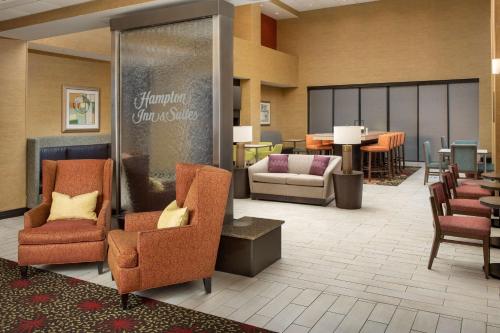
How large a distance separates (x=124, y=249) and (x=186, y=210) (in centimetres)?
57

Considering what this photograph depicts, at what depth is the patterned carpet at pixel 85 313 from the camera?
2.97 metres

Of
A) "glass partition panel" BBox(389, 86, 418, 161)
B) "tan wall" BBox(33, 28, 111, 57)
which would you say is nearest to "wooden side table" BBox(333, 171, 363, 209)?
"tan wall" BBox(33, 28, 111, 57)

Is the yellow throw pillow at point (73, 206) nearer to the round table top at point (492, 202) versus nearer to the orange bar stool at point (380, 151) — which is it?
the round table top at point (492, 202)

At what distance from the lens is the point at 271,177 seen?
311 inches

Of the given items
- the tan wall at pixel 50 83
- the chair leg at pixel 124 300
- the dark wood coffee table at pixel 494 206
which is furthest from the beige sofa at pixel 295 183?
the chair leg at pixel 124 300

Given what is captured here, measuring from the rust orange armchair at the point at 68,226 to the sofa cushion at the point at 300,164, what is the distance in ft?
13.7

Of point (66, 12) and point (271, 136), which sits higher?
point (66, 12)

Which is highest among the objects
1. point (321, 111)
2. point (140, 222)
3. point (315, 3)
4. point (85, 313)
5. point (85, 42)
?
point (315, 3)

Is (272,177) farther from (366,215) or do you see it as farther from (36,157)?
(36,157)

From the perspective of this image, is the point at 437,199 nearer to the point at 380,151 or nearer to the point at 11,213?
the point at 11,213

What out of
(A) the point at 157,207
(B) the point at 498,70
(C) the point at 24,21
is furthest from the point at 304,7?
(A) the point at 157,207

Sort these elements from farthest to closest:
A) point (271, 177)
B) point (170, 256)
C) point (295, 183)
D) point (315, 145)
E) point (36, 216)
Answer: point (315, 145)
point (271, 177)
point (295, 183)
point (36, 216)
point (170, 256)

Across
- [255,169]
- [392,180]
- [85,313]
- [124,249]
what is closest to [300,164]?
[255,169]

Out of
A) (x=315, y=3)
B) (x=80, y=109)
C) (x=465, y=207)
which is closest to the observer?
(x=465, y=207)
